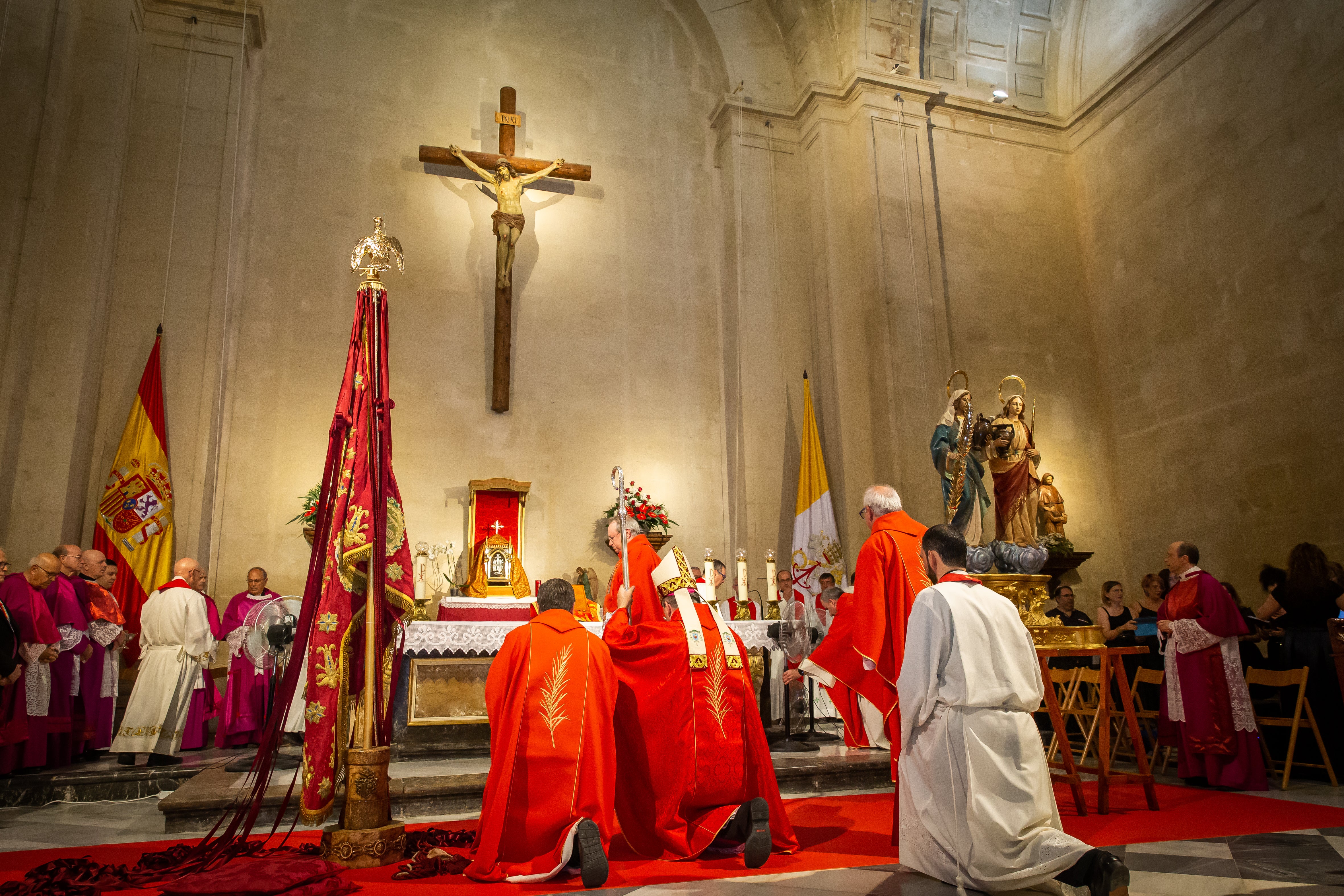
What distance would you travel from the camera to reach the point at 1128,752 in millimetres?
8477

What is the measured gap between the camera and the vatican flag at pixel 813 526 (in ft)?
35.2

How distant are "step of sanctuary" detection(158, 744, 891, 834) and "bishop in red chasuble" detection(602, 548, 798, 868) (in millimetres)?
1382

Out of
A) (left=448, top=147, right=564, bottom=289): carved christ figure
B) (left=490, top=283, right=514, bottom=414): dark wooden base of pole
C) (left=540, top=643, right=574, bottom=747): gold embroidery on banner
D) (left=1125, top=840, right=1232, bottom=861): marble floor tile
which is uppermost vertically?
(left=448, top=147, right=564, bottom=289): carved christ figure

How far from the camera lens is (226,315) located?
10.3 meters

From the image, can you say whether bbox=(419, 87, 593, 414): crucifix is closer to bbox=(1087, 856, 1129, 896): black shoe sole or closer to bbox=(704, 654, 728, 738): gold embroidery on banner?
bbox=(704, 654, 728, 738): gold embroidery on banner

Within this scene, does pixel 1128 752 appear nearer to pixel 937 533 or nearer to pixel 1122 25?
pixel 937 533

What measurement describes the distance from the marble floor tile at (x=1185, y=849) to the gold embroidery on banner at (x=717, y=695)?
207 centimetres

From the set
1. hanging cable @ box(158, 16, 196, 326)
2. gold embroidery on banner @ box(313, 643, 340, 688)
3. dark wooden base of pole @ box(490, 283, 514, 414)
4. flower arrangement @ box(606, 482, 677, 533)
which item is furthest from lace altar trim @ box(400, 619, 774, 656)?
hanging cable @ box(158, 16, 196, 326)

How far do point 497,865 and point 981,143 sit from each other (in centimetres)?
1197

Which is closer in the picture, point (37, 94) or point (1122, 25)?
point (37, 94)

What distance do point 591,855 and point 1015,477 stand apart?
17.5ft

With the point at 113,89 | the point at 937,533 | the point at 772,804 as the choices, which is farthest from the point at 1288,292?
the point at 113,89

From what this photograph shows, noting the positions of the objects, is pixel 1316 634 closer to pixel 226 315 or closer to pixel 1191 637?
pixel 1191 637

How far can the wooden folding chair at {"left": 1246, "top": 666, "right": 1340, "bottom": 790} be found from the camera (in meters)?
6.23
